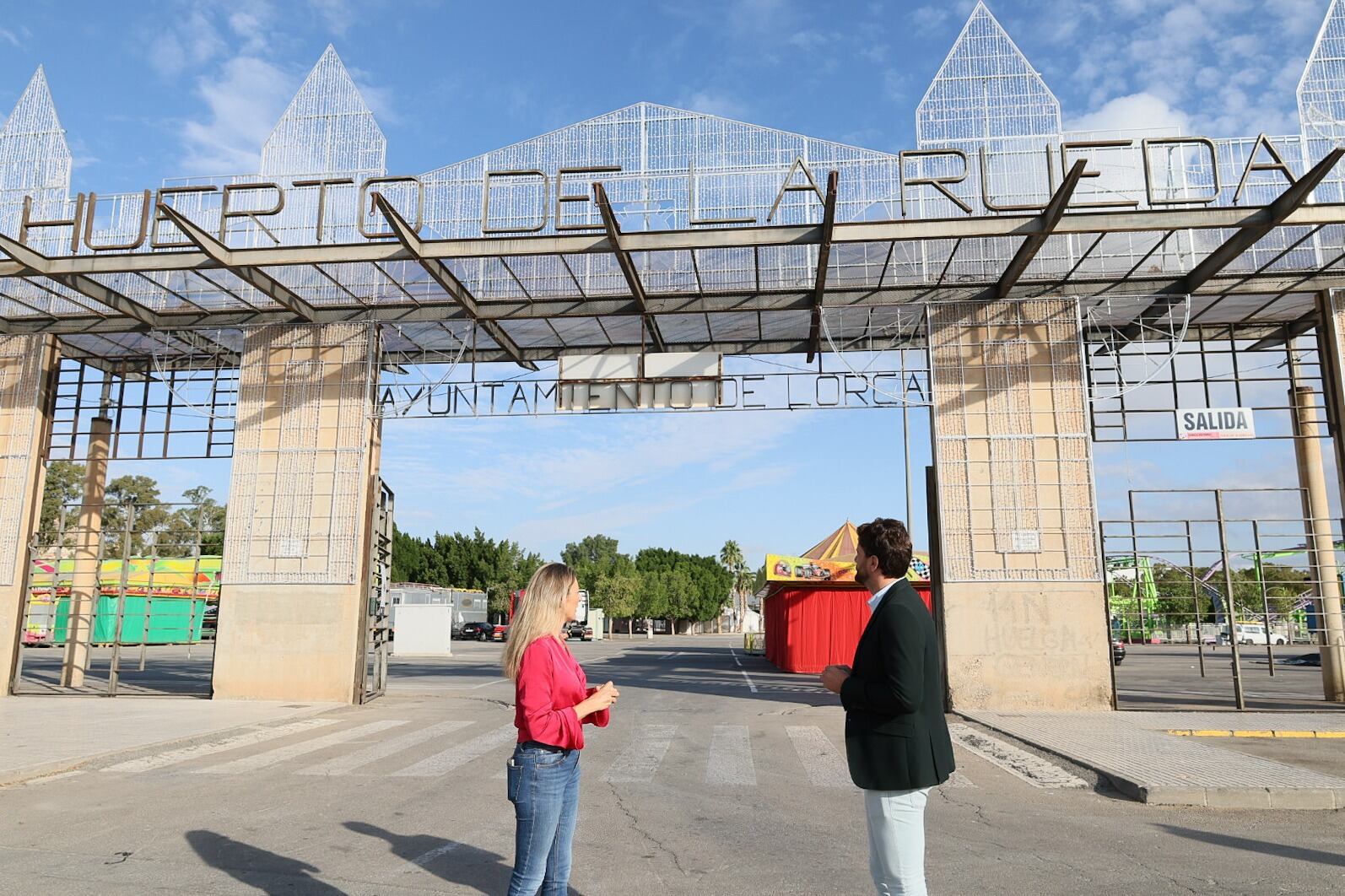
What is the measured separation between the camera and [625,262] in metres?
14.9

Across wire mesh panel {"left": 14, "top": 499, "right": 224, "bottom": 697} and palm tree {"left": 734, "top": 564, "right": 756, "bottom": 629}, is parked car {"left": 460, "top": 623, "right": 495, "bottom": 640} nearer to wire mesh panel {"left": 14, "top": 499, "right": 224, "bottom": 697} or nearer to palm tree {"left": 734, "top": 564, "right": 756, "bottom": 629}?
wire mesh panel {"left": 14, "top": 499, "right": 224, "bottom": 697}

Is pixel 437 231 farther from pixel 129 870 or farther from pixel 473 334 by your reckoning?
pixel 129 870


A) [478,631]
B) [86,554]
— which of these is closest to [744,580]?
[478,631]

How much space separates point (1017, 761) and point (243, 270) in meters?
13.9

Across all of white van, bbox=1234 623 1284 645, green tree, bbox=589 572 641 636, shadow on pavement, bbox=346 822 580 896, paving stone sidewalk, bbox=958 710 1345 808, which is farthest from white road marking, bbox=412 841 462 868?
green tree, bbox=589 572 641 636

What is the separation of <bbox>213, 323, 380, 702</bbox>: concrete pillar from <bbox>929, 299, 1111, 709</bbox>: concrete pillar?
10703mm

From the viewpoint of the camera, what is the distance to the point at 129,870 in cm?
546

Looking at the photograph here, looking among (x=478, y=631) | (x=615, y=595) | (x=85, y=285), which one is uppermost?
(x=85, y=285)

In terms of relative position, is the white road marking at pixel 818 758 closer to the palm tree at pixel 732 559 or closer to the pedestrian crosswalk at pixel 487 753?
the pedestrian crosswalk at pixel 487 753

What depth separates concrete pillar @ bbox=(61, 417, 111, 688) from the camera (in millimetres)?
19047

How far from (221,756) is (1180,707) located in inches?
589

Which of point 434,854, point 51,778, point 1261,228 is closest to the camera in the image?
point 434,854

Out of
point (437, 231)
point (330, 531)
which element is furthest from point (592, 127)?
point (330, 531)

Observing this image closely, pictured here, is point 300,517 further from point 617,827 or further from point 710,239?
point 617,827
